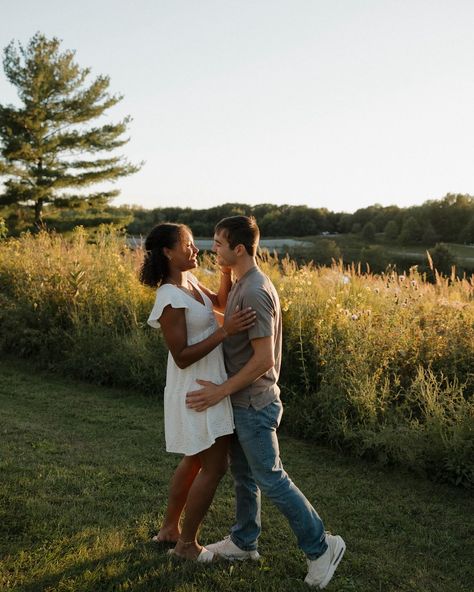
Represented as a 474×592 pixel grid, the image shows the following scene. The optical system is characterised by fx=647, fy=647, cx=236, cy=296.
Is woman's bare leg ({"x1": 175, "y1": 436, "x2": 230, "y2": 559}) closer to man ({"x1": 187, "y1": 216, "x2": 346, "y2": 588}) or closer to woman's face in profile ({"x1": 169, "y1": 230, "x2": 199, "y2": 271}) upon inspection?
man ({"x1": 187, "y1": 216, "x2": 346, "y2": 588})

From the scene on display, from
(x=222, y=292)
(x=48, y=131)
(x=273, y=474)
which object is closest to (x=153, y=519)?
(x=273, y=474)

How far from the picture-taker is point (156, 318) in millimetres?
3092

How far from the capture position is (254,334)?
2953 millimetres

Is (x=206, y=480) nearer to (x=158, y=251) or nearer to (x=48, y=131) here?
(x=158, y=251)

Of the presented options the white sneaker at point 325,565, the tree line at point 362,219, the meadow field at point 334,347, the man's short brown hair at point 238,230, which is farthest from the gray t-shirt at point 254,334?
the tree line at point 362,219

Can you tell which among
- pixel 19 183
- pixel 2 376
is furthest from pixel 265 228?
pixel 2 376

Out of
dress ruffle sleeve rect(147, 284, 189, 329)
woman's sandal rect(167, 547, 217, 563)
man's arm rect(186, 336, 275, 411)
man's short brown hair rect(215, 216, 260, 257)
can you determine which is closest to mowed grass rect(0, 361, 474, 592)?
woman's sandal rect(167, 547, 217, 563)

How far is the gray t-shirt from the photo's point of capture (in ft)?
9.71

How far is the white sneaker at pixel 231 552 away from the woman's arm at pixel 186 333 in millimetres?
1064

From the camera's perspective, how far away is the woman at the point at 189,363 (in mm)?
3061

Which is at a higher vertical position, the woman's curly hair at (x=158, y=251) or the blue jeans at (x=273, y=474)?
the woman's curly hair at (x=158, y=251)

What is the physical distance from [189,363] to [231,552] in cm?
111

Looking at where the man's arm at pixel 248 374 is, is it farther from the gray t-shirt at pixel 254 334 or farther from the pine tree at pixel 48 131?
the pine tree at pixel 48 131

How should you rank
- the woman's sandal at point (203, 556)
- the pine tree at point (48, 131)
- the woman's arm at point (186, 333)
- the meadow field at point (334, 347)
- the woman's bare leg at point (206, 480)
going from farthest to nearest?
the pine tree at point (48, 131)
the meadow field at point (334, 347)
the woman's sandal at point (203, 556)
the woman's bare leg at point (206, 480)
the woman's arm at point (186, 333)
